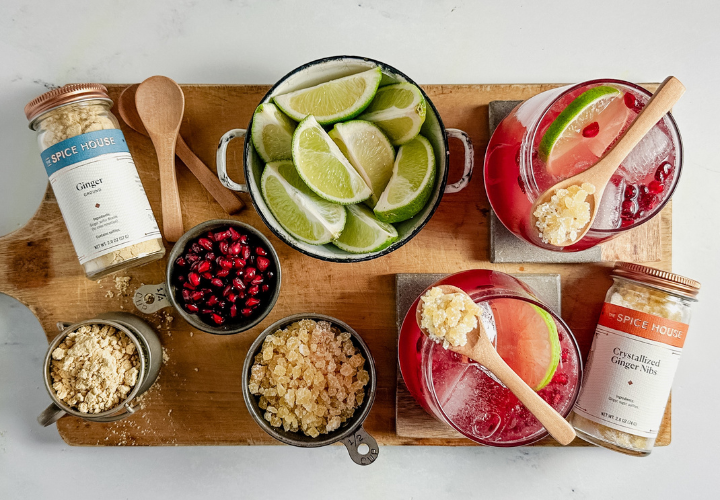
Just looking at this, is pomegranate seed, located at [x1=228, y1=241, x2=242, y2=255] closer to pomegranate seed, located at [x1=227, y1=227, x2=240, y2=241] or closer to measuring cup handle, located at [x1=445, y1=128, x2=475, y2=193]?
pomegranate seed, located at [x1=227, y1=227, x2=240, y2=241]

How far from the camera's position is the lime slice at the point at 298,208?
112 cm

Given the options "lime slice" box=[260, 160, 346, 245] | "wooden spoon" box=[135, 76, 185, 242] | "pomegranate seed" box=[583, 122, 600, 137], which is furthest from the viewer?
"wooden spoon" box=[135, 76, 185, 242]

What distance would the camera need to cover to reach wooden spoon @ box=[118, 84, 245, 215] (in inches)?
50.2

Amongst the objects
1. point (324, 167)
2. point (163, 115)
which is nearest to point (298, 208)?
point (324, 167)

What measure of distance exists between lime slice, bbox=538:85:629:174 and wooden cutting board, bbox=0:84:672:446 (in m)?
0.29

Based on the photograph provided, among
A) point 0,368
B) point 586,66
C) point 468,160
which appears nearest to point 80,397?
point 0,368

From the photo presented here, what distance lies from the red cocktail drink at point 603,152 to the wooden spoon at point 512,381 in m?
0.26

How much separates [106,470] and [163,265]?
25.8 inches

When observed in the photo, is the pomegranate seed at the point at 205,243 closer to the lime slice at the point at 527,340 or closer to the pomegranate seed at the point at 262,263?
the pomegranate seed at the point at 262,263

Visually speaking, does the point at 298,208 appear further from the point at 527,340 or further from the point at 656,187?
the point at 656,187

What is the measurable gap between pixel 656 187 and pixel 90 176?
49.5 inches

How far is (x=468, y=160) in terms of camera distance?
114cm

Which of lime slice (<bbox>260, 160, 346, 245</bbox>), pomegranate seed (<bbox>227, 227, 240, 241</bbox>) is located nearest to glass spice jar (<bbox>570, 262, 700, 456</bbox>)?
lime slice (<bbox>260, 160, 346, 245</bbox>)

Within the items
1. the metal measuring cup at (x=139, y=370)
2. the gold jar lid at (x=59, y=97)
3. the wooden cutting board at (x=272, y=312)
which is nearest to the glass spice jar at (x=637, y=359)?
the wooden cutting board at (x=272, y=312)
